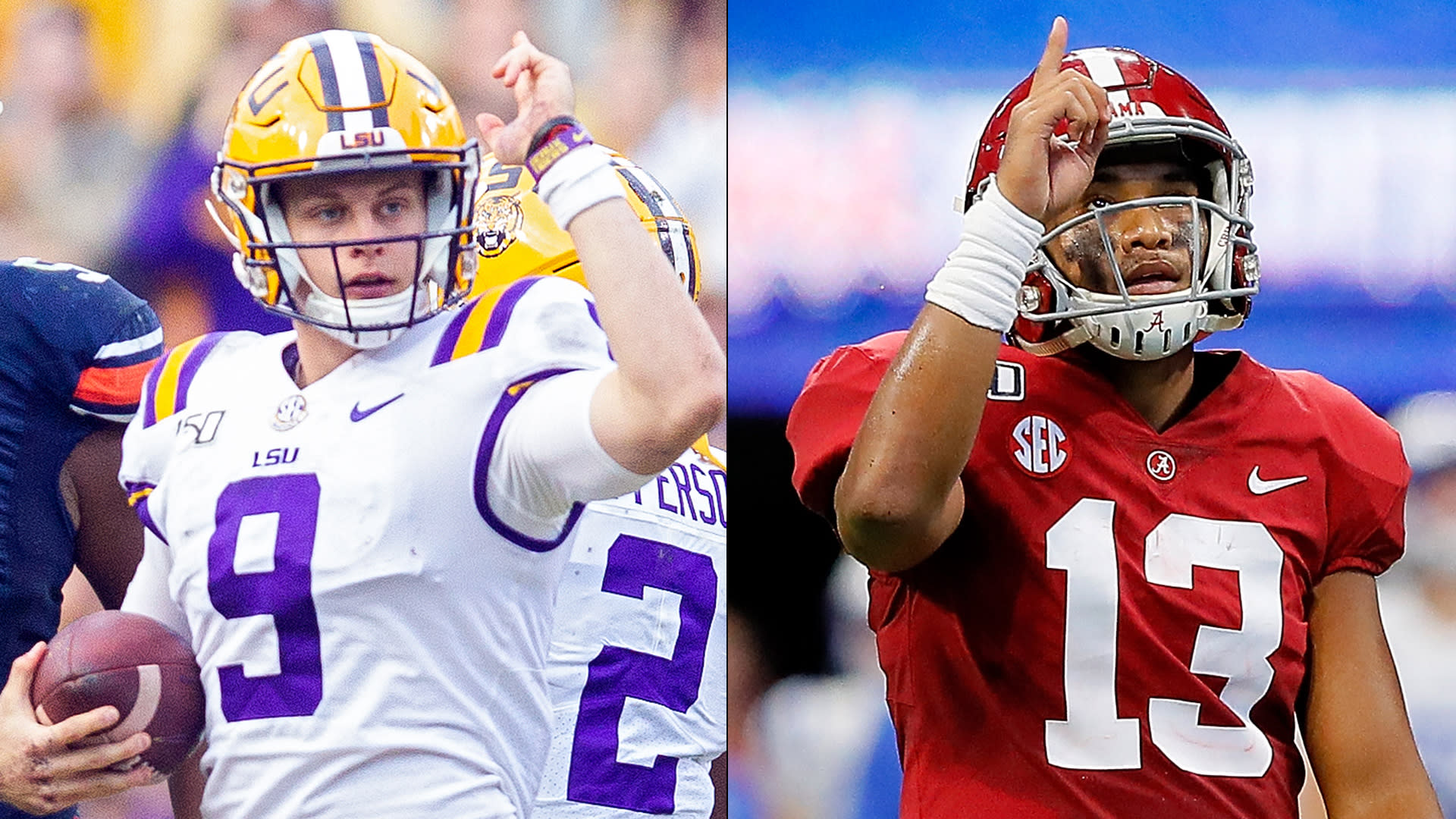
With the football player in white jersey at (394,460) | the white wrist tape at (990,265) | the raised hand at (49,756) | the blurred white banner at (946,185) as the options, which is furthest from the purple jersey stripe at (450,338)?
the white wrist tape at (990,265)

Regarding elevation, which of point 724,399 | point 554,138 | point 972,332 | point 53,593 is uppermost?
point 554,138

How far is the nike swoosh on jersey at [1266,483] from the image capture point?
4.93ft

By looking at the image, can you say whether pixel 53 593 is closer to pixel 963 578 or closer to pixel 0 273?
pixel 0 273

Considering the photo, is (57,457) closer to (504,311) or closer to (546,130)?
(504,311)

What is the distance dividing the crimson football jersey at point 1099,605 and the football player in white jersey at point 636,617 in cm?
40

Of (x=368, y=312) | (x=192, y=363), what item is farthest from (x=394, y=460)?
(x=192, y=363)

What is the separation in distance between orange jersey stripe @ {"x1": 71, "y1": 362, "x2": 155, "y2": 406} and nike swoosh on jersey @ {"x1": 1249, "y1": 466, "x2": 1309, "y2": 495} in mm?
1240

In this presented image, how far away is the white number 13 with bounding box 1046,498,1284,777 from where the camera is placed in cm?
143

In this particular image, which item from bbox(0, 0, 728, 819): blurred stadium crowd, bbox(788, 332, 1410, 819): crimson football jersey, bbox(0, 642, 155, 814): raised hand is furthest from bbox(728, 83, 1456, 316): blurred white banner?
bbox(0, 642, 155, 814): raised hand

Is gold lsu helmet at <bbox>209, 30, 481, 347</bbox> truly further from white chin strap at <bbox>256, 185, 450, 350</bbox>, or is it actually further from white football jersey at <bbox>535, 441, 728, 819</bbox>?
white football jersey at <bbox>535, 441, 728, 819</bbox>

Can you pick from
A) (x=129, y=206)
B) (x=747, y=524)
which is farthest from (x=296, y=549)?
(x=747, y=524)

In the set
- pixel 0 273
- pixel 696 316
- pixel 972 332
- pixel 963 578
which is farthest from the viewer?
pixel 0 273

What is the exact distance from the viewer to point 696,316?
1.68 meters

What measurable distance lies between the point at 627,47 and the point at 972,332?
78 centimetres
